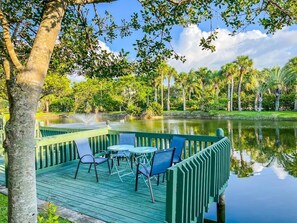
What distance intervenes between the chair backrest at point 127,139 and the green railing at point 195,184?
2.50 metres

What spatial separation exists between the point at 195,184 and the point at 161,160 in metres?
1.08

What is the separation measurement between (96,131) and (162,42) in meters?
3.63

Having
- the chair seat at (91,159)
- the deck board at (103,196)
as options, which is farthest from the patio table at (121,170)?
the chair seat at (91,159)

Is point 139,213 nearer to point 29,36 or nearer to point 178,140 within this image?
point 178,140

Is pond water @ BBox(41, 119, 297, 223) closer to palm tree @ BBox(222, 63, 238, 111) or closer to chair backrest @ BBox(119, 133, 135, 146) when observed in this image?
chair backrest @ BBox(119, 133, 135, 146)

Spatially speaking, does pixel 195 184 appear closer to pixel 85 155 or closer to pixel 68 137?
pixel 85 155

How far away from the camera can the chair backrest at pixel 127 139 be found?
6.75 metres

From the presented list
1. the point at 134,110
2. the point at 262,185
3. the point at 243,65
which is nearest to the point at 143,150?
the point at 262,185

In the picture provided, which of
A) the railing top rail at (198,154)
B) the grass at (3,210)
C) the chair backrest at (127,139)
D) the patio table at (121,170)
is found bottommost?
the grass at (3,210)

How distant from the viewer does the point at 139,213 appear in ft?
12.6

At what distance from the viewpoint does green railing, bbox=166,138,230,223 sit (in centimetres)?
292

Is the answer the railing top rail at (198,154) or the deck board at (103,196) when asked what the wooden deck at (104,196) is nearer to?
the deck board at (103,196)

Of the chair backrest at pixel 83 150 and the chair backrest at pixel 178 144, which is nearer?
the chair backrest at pixel 178 144

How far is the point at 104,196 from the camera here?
181 inches
